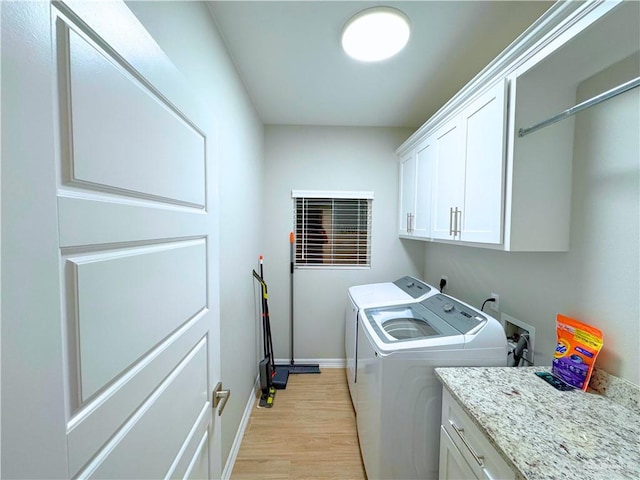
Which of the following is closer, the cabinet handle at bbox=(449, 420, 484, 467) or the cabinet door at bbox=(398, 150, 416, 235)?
the cabinet handle at bbox=(449, 420, 484, 467)

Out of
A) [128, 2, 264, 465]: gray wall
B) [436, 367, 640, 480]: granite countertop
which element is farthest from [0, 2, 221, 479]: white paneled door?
[436, 367, 640, 480]: granite countertop

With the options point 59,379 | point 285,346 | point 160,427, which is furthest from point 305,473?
point 59,379

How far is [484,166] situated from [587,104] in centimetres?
47

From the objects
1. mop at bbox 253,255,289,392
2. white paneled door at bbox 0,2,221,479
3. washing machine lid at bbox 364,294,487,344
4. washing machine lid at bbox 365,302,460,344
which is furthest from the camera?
mop at bbox 253,255,289,392

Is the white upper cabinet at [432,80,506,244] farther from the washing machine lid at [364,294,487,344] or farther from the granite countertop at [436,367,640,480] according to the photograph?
the granite countertop at [436,367,640,480]

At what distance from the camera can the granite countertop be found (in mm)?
723

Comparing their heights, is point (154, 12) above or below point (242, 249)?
above

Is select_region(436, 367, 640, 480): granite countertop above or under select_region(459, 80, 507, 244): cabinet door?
under

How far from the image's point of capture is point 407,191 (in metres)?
2.43

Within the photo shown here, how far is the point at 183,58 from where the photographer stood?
1.03m

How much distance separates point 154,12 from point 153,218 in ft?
2.46

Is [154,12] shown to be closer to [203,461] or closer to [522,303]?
[203,461]

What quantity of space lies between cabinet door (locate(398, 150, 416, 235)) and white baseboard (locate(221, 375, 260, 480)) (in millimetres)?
2024

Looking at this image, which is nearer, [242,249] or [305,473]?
[305,473]
